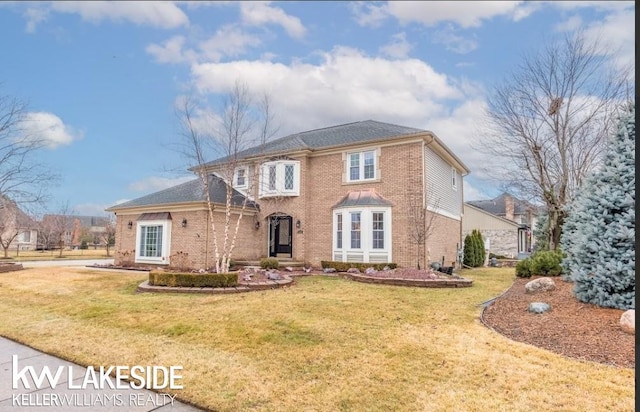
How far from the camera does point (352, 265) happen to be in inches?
617

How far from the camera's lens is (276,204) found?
1875 cm

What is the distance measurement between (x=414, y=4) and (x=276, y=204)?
636 inches

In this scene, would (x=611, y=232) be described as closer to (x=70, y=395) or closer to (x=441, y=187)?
(x=70, y=395)

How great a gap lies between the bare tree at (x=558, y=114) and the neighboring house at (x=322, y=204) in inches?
126

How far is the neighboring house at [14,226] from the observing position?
19.4 m

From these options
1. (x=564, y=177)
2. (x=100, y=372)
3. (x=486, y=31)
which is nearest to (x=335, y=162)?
(x=564, y=177)

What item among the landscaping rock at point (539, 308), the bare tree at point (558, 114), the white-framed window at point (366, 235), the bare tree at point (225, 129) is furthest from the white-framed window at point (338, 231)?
the landscaping rock at point (539, 308)

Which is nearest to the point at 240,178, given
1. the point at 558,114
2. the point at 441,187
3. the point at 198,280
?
the point at 198,280

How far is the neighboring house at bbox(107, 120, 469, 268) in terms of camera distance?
1609cm

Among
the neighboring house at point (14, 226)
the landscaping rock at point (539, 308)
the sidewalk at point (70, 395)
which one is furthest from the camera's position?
the neighboring house at point (14, 226)

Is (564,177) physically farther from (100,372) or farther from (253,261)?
(100,372)

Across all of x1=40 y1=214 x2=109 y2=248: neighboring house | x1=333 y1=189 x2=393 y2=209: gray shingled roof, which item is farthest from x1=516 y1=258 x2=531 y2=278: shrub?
x1=40 y1=214 x2=109 y2=248: neighboring house

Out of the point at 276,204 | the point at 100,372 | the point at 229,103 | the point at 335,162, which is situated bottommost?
the point at 100,372

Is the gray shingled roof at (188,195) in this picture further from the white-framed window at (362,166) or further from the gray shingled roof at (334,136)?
the white-framed window at (362,166)
